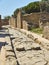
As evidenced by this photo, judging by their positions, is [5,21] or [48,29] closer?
[48,29]

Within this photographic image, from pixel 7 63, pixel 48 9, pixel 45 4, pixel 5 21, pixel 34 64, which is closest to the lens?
pixel 7 63

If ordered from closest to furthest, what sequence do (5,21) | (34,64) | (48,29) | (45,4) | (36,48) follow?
(34,64), (36,48), (48,29), (45,4), (5,21)

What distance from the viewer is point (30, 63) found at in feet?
24.6

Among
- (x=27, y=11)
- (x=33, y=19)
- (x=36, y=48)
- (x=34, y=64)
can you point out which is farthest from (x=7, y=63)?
(x=27, y=11)

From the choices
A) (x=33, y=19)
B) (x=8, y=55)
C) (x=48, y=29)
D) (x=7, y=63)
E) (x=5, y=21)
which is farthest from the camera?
(x=5, y=21)

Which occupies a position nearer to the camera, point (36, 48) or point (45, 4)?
point (36, 48)

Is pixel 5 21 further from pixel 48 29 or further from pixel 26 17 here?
pixel 48 29

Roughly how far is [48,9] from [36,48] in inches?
1971

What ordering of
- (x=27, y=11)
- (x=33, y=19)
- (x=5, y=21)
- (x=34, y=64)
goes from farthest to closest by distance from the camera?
1. (x=27, y=11)
2. (x=5, y=21)
3. (x=33, y=19)
4. (x=34, y=64)

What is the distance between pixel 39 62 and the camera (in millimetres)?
7598

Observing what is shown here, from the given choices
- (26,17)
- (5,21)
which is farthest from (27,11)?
(26,17)

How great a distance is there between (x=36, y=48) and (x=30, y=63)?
367cm

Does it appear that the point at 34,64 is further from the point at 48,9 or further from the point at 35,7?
the point at 35,7

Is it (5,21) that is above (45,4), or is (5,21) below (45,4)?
below
